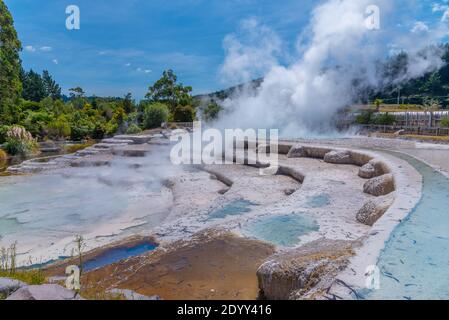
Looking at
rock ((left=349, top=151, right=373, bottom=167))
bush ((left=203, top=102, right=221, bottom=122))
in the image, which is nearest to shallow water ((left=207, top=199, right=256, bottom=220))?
rock ((left=349, top=151, right=373, bottom=167))

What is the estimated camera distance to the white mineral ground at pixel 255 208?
5309 mm

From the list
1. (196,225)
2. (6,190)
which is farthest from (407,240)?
(6,190)

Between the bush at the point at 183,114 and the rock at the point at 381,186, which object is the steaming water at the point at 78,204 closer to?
the rock at the point at 381,186

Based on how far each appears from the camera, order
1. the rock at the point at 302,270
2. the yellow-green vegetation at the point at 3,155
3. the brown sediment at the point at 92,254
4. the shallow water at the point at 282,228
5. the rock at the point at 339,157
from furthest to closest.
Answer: the yellow-green vegetation at the point at 3,155, the rock at the point at 339,157, the shallow water at the point at 282,228, the brown sediment at the point at 92,254, the rock at the point at 302,270

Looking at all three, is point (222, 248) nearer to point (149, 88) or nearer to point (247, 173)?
point (247, 173)

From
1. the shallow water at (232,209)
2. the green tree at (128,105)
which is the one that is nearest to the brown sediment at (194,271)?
the shallow water at (232,209)

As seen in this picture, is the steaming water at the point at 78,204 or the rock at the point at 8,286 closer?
the rock at the point at 8,286

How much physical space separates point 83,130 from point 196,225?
2535 cm

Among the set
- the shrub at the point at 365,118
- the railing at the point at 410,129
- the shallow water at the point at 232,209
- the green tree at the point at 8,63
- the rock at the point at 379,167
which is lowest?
the shallow water at the point at 232,209

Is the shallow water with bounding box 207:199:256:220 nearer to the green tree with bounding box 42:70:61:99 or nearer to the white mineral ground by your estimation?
the white mineral ground

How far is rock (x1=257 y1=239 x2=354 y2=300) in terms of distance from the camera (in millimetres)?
3357

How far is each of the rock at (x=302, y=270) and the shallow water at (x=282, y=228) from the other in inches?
47.0

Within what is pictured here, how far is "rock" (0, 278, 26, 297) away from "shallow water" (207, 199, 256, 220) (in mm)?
4152
